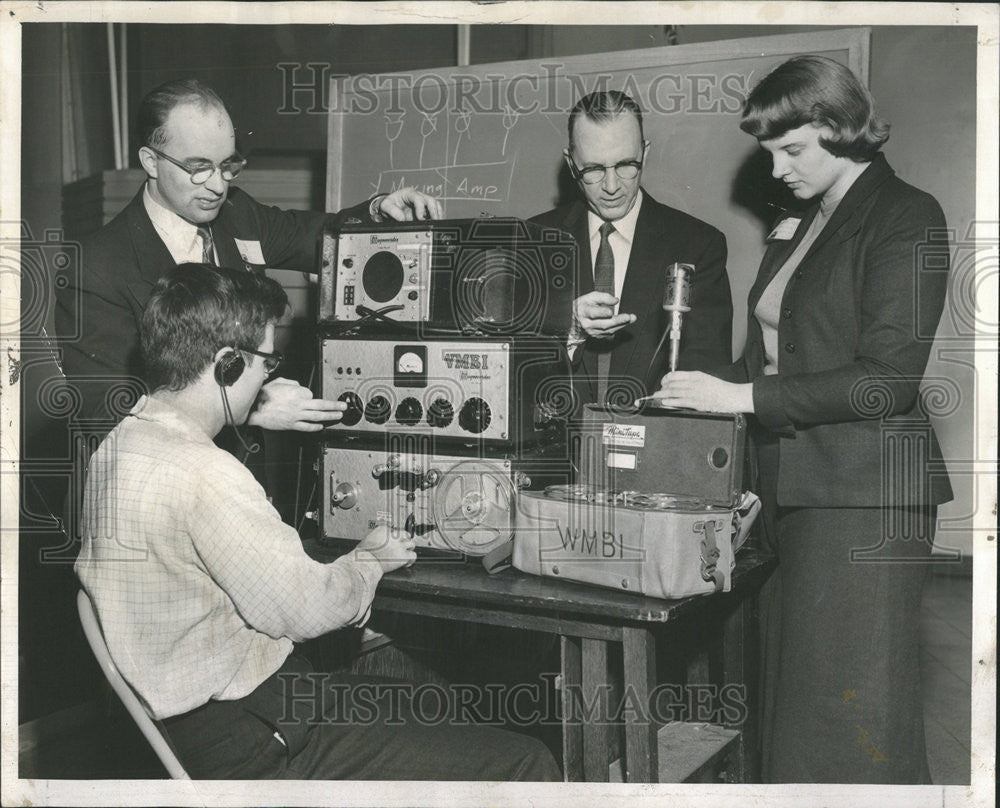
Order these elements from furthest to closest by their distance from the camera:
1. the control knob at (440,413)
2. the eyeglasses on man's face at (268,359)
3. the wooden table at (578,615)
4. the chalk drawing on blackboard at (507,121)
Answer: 1. the chalk drawing on blackboard at (507,121)
2. the control knob at (440,413)
3. the eyeglasses on man's face at (268,359)
4. the wooden table at (578,615)

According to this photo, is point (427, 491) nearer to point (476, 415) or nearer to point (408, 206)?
point (476, 415)

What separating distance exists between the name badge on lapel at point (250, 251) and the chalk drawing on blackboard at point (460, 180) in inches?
31.3

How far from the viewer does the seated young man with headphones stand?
192 cm

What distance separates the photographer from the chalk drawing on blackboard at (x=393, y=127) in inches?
142

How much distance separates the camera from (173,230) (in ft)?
9.29

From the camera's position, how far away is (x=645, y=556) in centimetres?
207

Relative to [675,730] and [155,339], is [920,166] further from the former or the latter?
[155,339]

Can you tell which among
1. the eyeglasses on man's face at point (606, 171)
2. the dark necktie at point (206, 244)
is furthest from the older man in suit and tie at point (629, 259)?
the dark necktie at point (206, 244)

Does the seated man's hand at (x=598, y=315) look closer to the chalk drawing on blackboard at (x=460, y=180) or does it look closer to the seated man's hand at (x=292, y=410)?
the seated man's hand at (x=292, y=410)

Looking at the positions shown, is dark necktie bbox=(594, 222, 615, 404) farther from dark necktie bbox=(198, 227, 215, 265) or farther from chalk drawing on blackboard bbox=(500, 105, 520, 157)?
dark necktie bbox=(198, 227, 215, 265)

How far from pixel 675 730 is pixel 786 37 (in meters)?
2.21

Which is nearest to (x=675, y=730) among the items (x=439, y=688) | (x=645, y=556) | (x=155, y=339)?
(x=439, y=688)

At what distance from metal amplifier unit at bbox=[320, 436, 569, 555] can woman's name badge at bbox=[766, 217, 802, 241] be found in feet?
3.11

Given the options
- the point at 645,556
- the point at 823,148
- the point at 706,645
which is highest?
the point at 823,148
